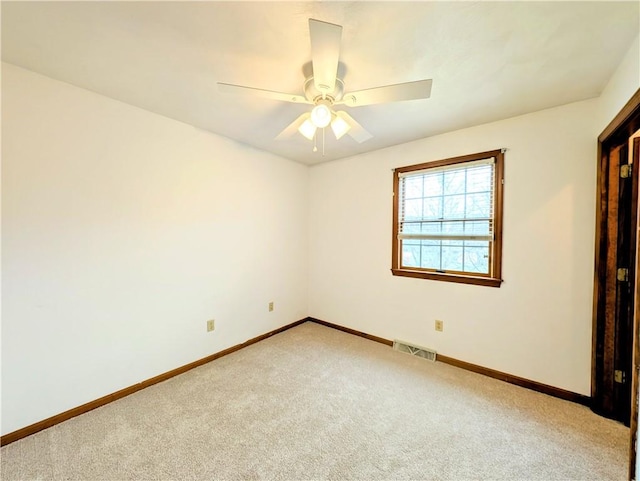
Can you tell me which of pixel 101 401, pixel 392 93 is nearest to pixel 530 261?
pixel 392 93

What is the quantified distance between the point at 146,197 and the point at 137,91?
807mm

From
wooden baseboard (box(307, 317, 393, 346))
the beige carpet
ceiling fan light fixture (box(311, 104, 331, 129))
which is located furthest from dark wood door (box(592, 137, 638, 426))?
ceiling fan light fixture (box(311, 104, 331, 129))

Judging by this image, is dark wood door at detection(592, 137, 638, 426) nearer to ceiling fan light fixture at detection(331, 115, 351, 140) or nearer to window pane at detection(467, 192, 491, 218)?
window pane at detection(467, 192, 491, 218)

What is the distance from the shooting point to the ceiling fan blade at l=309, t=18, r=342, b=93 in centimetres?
105

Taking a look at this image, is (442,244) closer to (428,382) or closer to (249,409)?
(428,382)

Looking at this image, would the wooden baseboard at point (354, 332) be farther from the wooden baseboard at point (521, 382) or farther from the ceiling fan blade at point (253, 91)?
the ceiling fan blade at point (253, 91)

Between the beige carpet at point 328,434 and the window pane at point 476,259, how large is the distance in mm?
1000

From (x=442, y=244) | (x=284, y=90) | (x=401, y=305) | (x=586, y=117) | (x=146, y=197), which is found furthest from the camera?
(x=401, y=305)

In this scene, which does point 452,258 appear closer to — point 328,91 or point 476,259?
point 476,259

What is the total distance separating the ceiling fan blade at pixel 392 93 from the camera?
133cm

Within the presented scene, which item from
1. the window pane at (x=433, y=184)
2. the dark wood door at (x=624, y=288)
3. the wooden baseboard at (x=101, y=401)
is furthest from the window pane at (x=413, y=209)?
the wooden baseboard at (x=101, y=401)

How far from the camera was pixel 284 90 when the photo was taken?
1.80m

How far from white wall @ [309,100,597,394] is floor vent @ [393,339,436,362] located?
68mm

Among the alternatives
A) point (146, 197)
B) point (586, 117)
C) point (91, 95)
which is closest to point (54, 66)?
point (91, 95)
